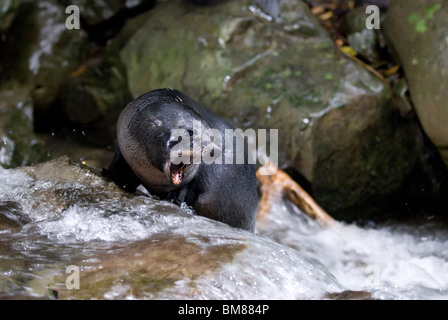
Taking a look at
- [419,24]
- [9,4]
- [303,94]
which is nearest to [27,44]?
[9,4]

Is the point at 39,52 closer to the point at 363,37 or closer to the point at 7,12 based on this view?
the point at 7,12

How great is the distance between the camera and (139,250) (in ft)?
7.11

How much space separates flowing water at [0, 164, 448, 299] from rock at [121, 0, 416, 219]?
4.87ft

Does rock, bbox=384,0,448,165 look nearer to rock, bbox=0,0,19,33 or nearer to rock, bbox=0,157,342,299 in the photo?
rock, bbox=0,157,342,299

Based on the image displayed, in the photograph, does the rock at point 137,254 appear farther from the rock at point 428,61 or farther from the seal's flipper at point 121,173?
the rock at point 428,61

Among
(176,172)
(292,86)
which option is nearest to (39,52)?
(292,86)

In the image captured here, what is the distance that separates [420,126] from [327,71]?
1043mm

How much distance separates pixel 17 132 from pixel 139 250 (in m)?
4.00

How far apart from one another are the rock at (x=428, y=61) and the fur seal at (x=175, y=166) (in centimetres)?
199

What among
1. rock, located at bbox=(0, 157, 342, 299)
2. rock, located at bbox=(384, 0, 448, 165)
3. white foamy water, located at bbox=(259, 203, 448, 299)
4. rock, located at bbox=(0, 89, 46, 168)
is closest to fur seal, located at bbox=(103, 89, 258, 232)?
rock, located at bbox=(0, 157, 342, 299)

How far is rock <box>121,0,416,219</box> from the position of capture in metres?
4.73
